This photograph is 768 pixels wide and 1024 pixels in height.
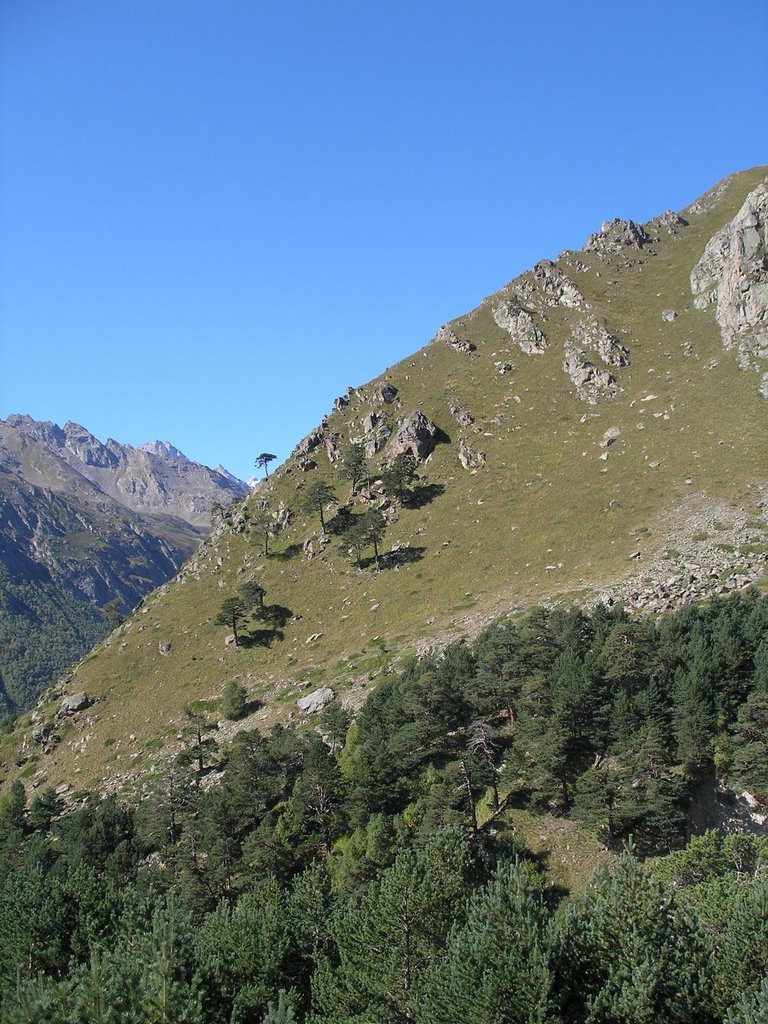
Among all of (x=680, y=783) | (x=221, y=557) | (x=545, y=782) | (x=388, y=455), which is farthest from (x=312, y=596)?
(x=680, y=783)

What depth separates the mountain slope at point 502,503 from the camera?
74.5m

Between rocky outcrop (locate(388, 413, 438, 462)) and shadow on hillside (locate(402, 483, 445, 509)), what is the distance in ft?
31.2

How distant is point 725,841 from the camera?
3262 centimetres

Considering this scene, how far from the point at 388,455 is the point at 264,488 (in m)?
30.2

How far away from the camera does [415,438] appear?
12094cm

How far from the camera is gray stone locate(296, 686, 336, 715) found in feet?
223

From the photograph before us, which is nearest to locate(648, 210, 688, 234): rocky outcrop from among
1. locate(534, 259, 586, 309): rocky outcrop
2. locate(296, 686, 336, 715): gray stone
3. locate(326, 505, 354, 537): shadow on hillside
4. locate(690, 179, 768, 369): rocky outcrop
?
locate(534, 259, 586, 309): rocky outcrop

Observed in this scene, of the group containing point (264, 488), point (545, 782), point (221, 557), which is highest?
point (264, 488)

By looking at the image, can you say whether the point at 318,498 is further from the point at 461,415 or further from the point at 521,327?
the point at 521,327

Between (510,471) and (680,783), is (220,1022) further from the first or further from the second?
(510,471)

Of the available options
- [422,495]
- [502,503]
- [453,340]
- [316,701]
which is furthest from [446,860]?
[453,340]

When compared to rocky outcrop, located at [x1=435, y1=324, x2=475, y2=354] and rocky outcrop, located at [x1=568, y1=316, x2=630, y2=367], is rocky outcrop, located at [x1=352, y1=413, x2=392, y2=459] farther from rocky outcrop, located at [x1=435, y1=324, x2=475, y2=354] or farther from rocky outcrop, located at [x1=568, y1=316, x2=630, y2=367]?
rocky outcrop, located at [x1=568, y1=316, x2=630, y2=367]

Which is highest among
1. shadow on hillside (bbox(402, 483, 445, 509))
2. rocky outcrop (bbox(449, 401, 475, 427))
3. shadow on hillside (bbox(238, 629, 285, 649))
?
rocky outcrop (bbox(449, 401, 475, 427))

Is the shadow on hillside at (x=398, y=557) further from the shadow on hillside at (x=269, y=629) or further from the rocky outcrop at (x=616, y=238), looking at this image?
the rocky outcrop at (x=616, y=238)
